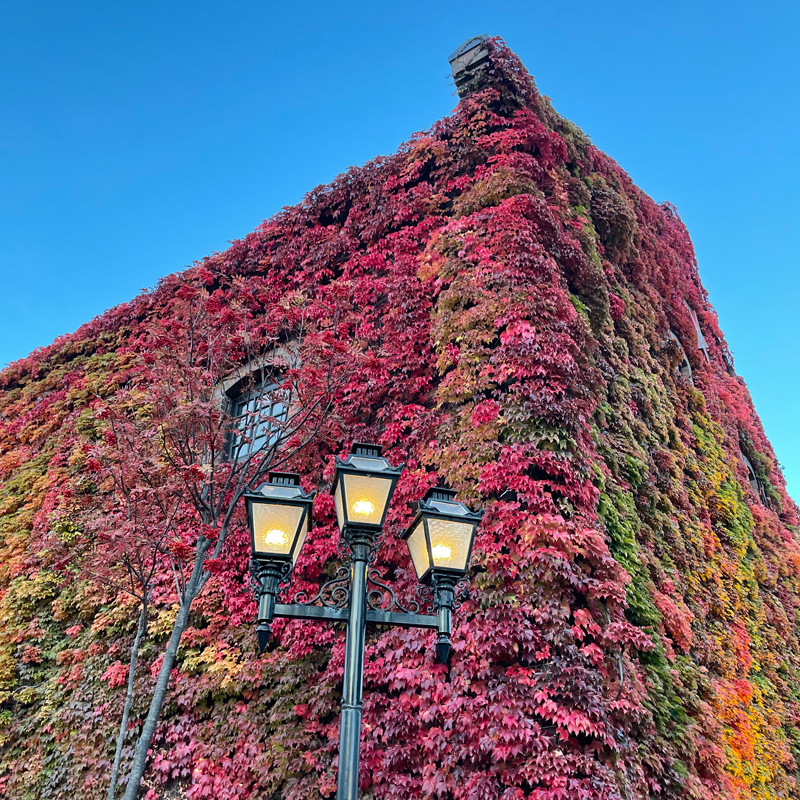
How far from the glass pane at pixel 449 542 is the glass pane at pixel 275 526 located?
691 mm

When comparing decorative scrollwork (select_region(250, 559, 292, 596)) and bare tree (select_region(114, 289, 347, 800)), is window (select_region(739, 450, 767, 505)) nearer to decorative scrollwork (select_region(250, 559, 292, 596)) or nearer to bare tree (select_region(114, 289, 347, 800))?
bare tree (select_region(114, 289, 347, 800))

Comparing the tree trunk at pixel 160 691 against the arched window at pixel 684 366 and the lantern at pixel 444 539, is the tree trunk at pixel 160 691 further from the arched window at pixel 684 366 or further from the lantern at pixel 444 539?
the arched window at pixel 684 366

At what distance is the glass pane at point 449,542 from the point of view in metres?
3.30

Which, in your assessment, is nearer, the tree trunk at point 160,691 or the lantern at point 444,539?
the lantern at point 444,539

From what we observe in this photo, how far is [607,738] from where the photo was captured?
4.48 metres

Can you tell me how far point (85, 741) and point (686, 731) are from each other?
5.93m

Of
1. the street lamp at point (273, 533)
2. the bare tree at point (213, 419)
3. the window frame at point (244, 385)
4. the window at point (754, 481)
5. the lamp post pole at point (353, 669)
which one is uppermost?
the window at point (754, 481)

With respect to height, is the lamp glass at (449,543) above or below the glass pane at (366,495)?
below

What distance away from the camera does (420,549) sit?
11.2 ft

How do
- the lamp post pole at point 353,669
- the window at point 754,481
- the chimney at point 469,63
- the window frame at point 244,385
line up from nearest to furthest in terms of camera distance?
the lamp post pole at point 353,669 → the window frame at point 244,385 → the chimney at point 469,63 → the window at point 754,481

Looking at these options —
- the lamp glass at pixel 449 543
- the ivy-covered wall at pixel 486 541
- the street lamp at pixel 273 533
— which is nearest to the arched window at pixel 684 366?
the ivy-covered wall at pixel 486 541

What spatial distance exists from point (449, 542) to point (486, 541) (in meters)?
2.13

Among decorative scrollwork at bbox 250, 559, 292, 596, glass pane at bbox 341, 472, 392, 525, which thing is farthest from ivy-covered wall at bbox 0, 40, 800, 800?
decorative scrollwork at bbox 250, 559, 292, 596

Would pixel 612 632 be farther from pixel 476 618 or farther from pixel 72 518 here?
pixel 72 518
